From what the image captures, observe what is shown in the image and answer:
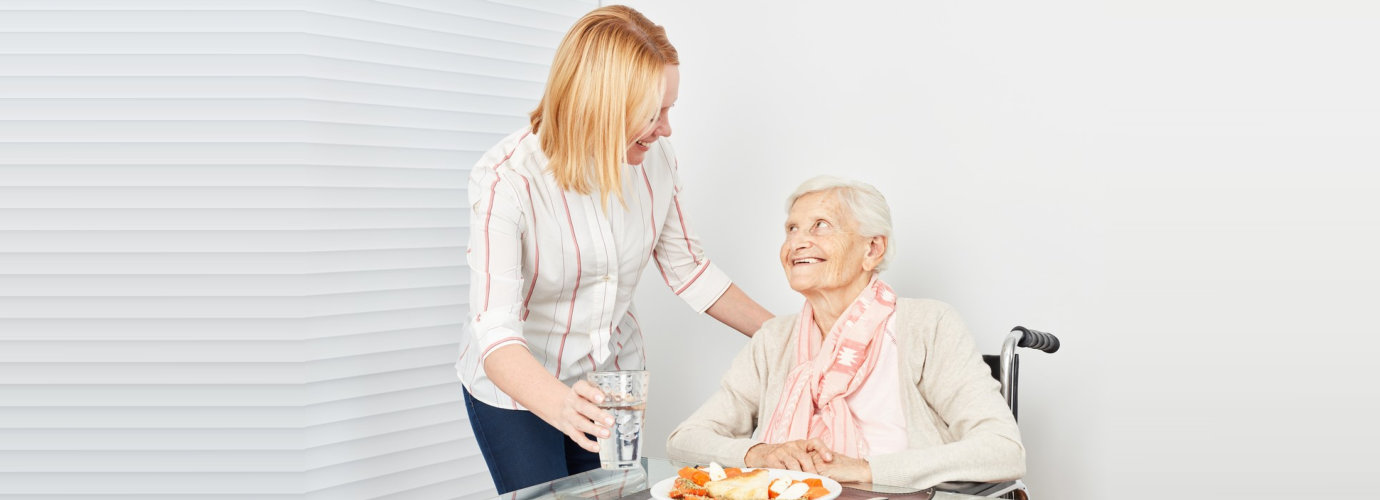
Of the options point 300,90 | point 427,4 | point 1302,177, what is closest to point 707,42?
point 427,4

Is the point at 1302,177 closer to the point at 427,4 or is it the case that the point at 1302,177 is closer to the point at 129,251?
the point at 427,4

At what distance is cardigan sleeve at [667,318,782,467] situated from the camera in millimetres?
1956

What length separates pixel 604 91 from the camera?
1.80 metres

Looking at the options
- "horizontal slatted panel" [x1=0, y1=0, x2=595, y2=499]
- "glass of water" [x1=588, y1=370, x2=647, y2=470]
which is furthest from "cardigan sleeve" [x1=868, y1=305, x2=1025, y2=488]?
"horizontal slatted panel" [x1=0, y1=0, x2=595, y2=499]

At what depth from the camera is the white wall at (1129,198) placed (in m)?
1.98

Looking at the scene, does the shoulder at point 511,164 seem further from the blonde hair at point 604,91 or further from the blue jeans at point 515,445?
the blue jeans at point 515,445

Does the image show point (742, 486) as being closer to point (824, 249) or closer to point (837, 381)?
point (837, 381)

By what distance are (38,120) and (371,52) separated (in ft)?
2.40

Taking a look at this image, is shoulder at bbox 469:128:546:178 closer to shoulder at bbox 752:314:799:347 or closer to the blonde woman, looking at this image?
the blonde woman

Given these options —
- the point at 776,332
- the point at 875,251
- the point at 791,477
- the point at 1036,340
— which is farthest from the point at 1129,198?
the point at 791,477

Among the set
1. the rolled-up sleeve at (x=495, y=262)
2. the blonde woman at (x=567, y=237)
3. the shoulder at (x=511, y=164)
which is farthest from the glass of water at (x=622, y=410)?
the shoulder at (x=511, y=164)

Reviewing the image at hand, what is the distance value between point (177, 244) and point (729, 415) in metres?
1.31

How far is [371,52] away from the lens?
251 centimetres

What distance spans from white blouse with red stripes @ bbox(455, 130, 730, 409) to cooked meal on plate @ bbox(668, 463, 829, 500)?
414 mm
